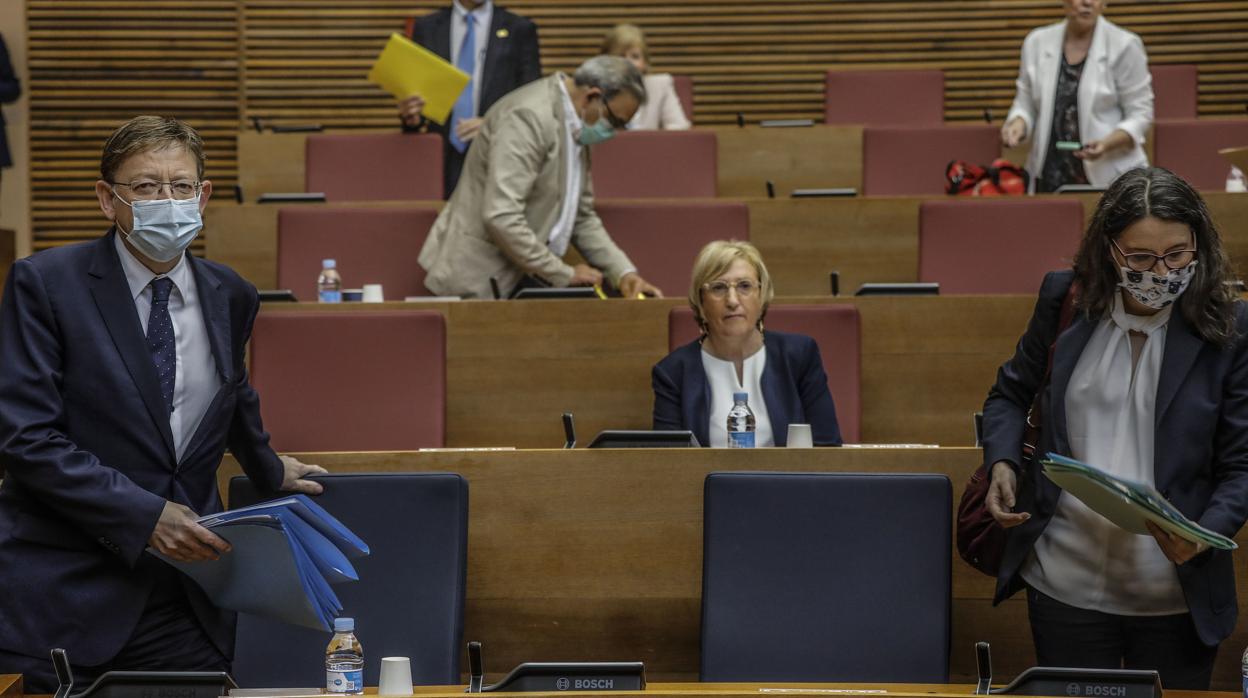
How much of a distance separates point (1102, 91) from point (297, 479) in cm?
A: 315

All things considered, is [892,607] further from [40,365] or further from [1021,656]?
[40,365]

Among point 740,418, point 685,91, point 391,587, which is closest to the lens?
point 391,587

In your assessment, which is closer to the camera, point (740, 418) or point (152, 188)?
point (152, 188)

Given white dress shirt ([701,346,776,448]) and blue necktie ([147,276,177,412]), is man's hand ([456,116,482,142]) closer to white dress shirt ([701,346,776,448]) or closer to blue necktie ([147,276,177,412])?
white dress shirt ([701,346,776,448])

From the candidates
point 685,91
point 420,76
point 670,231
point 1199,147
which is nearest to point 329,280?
point 420,76

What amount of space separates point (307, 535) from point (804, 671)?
28.8 inches

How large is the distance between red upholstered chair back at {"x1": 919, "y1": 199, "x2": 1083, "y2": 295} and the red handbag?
1758 millimetres

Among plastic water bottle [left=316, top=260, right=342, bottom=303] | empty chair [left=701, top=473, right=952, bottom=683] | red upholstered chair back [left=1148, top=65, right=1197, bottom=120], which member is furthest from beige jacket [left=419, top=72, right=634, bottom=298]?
red upholstered chair back [left=1148, top=65, right=1197, bottom=120]

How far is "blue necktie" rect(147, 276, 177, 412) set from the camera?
71.4 inches

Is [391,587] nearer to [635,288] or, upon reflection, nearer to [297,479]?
[297,479]

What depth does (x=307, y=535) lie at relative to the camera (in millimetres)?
1743

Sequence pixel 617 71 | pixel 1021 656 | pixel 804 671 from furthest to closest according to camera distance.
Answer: pixel 617 71, pixel 1021 656, pixel 804 671

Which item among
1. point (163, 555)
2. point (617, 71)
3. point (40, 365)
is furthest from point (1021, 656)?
point (617, 71)

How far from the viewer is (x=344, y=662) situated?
1.78 m
